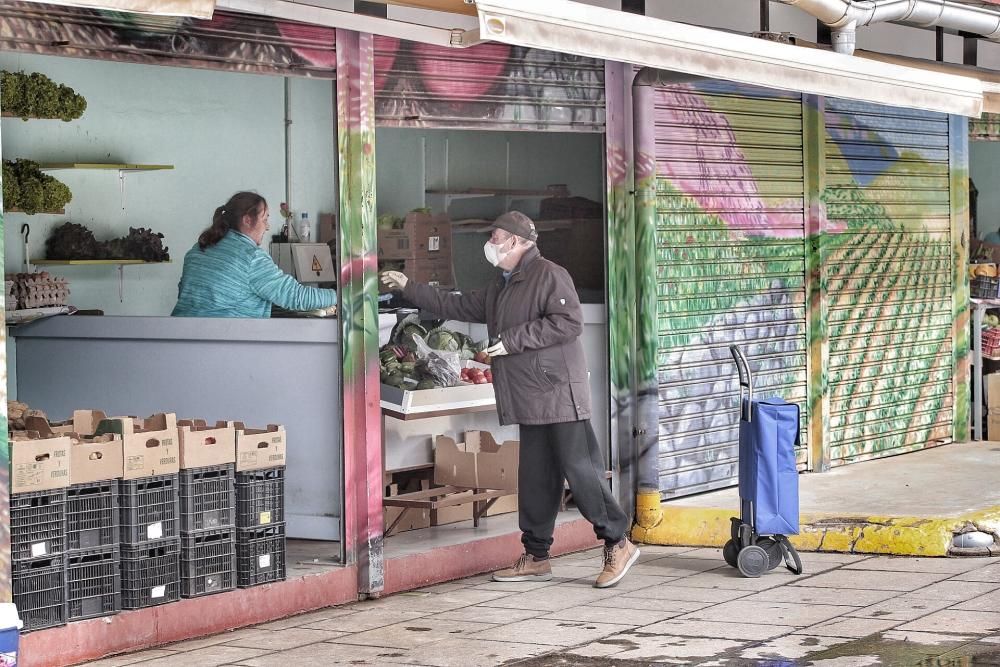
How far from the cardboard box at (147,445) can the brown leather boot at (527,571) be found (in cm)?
213

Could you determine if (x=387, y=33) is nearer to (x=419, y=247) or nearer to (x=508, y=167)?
(x=419, y=247)

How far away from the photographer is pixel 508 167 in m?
14.5

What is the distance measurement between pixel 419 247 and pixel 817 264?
326 cm

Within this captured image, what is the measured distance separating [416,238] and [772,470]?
5.01 metres

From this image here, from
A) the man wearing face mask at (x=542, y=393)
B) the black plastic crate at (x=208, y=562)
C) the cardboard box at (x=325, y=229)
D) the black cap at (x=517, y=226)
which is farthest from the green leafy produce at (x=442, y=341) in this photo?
the cardboard box at (x=325, y=229)

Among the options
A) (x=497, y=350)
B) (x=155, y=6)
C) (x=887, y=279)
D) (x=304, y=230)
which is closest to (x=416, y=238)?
(x=304, y=230)

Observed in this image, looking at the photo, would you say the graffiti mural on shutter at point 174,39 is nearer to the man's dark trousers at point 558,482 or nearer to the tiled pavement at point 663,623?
the man's dark trousers at point 558,482

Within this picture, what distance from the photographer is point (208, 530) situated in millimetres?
7020

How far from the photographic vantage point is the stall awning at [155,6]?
5215mm

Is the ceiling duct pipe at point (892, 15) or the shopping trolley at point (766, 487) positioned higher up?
the ceiling duct pipe at point (892, 15)

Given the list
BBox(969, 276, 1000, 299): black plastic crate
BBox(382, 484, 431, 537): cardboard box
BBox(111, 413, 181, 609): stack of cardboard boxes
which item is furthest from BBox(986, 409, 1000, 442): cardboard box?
BBox(111, 413, 181, 609): stack of cardboard boxes

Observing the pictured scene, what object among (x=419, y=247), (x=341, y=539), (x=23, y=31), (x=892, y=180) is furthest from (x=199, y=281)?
(x=892, y=180)

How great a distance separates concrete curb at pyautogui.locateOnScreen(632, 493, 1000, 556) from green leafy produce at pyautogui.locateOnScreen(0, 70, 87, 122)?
4451 millimetres

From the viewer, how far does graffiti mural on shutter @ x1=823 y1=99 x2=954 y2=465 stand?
1143 centimetres
